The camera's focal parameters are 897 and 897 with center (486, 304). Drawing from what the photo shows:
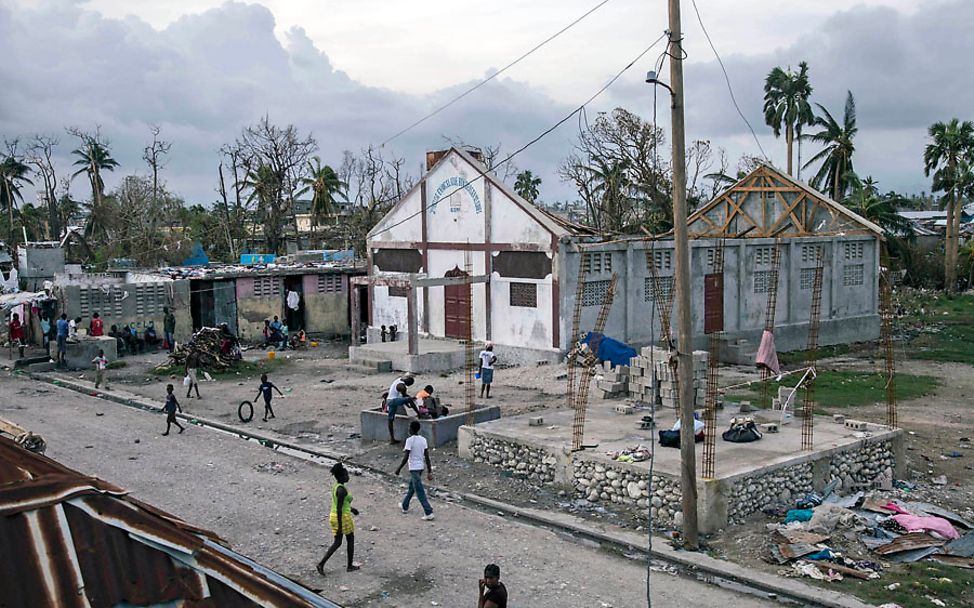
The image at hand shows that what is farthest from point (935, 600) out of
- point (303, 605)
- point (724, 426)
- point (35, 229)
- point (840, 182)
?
point (35, 229)

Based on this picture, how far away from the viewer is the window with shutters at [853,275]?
3647cm

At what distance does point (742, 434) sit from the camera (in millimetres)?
15750

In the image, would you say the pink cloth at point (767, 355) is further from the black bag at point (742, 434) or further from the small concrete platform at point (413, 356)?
the small concrete platform at point (413, 356)

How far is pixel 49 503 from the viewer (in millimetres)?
3736

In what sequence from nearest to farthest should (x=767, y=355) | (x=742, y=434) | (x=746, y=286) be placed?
1. (x=742, y=434)
2. (x=767, y=355)
3. (x=746, y=286)

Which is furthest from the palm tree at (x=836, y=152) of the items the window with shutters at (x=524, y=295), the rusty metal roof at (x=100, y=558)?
the rusty metal roof at (x=100, y=558)

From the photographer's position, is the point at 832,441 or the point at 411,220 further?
the point at 411,220

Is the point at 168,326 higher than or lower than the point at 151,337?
higher

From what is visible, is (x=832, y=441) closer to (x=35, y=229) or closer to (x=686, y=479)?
(x=686, y=479)

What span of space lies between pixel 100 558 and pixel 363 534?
32.8 feet

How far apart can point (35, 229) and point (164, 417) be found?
56710 mm

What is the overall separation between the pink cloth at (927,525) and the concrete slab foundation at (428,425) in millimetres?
8615

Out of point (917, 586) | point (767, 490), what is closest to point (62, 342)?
point (767, 490)

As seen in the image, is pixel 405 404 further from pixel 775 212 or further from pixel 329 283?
pixel 775 212
